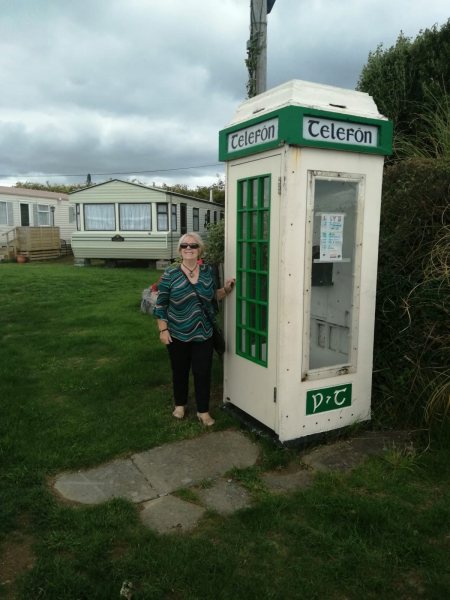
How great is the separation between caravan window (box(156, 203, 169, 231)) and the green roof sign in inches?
683

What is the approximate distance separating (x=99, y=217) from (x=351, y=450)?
20072mm

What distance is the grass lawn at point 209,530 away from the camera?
2.46 metres

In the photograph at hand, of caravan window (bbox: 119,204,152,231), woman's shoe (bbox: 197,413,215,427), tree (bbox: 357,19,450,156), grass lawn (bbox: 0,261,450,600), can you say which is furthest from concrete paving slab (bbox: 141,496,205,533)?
caravan window (bbox: 119,204,152,231)

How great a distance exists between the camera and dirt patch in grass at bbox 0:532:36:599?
2483 millimetres

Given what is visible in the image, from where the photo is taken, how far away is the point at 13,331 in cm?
828

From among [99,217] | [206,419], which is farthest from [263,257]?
[99,217]

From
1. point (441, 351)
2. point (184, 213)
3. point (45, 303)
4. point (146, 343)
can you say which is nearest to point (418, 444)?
point (441, 351)

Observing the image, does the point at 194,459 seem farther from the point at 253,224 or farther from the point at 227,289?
the point at 253,224

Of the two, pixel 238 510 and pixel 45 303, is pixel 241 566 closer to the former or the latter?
pixel 238 510

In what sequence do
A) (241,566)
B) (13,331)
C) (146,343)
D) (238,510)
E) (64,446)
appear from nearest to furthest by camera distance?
(241,566), (238,510), (64,446), (146,343), (13,331)

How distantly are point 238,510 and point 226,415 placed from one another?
4.96ft

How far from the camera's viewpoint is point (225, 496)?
10.8ft

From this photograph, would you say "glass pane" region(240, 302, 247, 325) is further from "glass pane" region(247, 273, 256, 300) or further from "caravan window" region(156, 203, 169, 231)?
"caravan window" region(156, 203, 169, 231)

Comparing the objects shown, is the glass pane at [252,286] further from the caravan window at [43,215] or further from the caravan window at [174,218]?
A: the caravan window at [43,215]
